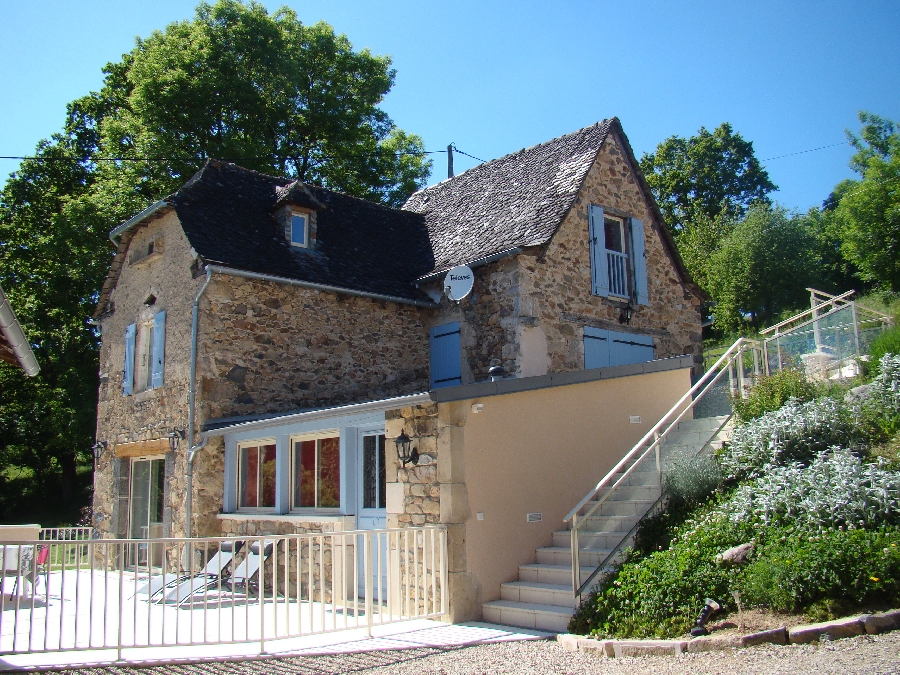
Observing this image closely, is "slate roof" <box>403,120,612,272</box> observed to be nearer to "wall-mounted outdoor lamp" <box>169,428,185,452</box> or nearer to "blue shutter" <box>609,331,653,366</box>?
"blue shutter" <box>609,331,653,366</box>

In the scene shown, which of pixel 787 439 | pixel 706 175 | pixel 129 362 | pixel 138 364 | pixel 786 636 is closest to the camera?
pixel 786 636

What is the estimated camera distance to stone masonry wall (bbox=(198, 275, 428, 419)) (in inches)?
494

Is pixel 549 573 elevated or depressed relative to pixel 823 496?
depressed

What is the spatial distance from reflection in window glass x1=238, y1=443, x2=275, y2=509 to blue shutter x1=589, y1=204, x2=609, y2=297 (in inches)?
259

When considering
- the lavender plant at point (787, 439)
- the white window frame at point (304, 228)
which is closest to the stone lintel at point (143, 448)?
the white window frame at point (304, 228)

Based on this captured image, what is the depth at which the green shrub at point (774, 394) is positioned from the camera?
9.30 meters

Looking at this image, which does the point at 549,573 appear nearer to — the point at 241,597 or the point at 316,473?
the point at 316,473

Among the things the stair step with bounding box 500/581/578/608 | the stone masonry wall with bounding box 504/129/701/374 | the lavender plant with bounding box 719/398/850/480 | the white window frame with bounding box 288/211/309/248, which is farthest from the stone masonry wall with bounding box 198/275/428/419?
the lavender plant with bounding box 719/398/850/480

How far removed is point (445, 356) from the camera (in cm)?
1437

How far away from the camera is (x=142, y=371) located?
47.6ft

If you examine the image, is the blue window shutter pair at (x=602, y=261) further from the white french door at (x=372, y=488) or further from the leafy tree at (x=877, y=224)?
the leafy tree at (x=877, y=224)

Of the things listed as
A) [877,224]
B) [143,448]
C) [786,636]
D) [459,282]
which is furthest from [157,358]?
[877,224]

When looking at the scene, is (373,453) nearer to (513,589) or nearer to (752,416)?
(513,589)

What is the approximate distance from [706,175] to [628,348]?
22875 mm
